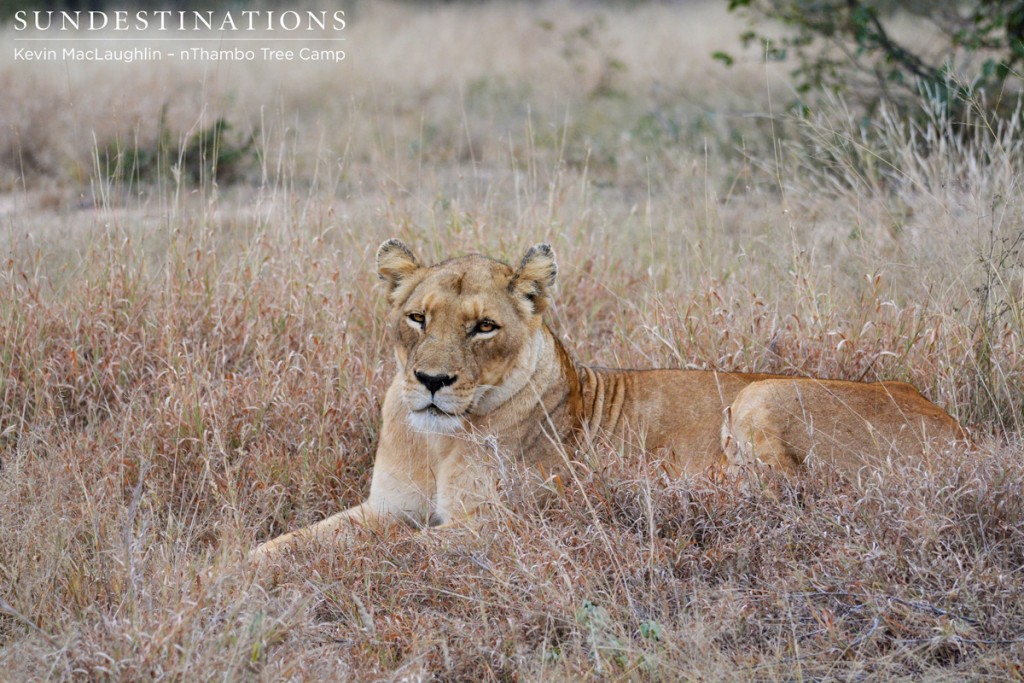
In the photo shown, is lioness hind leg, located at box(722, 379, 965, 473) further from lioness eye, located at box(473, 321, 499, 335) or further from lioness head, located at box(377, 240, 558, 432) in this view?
lioness eye, located at box(473, 321, 499, 335)

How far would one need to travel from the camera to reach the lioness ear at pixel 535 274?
15.2 feet

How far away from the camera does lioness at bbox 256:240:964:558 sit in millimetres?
4453

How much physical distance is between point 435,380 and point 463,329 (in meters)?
0.27

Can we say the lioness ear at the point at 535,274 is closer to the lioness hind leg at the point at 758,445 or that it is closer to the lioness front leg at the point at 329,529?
the lioness hind leg at the point at 758,445

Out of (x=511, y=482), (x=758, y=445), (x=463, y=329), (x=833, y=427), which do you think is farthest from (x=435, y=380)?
(x=833, y=427)

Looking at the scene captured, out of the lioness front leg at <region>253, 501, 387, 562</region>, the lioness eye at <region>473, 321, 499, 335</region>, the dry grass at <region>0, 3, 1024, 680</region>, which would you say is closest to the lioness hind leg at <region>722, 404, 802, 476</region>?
the dry grass at <region>0, 3, 1024, 680</region>

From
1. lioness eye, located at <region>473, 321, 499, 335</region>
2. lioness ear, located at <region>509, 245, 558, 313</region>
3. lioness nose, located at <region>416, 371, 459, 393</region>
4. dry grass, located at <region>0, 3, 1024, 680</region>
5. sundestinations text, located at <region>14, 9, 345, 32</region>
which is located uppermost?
sundestinations text, located at <region>14, 9, 345, 32</region>

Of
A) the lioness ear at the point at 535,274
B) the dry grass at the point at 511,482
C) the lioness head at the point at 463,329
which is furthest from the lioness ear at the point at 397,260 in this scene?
the dry grass at the point at 511,482

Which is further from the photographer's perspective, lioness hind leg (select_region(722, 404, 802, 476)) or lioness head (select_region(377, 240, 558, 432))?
lioness hind leg (select_region(722, 404, 802, 476))

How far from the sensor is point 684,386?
4.96 metres

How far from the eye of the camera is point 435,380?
14.2 feet

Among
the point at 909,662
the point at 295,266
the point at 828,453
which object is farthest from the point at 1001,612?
the point at 295,266

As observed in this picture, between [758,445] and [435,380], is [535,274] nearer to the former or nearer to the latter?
[435,380]

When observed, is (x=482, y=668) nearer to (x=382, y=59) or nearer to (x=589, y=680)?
(x=589, y=680)
